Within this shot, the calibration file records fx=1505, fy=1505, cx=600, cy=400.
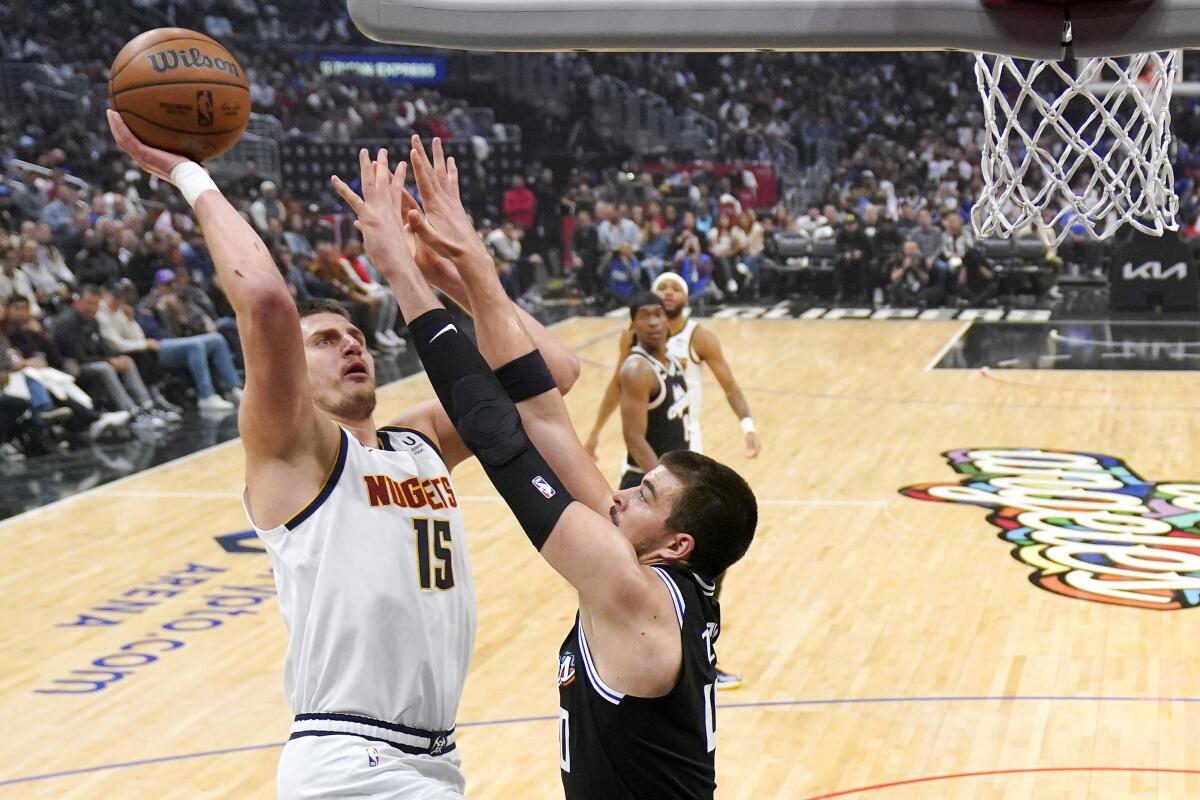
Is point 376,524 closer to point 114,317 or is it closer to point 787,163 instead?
point 114,317

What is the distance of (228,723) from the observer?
6.09m

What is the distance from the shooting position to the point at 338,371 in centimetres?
331

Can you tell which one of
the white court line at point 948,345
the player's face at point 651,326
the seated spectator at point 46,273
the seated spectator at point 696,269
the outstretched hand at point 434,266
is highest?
the outstretched hand at point 434,266

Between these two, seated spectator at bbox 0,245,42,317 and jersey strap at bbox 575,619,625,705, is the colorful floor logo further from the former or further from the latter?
seated spectator at bbox 0,245,42,317

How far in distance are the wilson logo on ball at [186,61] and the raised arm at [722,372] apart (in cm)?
420

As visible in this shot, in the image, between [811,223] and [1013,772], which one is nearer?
[1013,772]

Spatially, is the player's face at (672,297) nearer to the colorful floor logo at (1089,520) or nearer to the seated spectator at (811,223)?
the colorful floor logo at (1089,520)

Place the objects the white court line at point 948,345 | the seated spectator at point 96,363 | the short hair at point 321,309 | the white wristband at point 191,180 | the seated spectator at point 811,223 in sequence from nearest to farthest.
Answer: the white wristband at point 191,180 < the short hair at point 321,309 < the seated spectator at point 96,363 < the white court line at point 948,345 < the seated spectator at point 811,223

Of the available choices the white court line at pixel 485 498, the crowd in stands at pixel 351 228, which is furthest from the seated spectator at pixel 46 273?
the white court line at pixel 485 498

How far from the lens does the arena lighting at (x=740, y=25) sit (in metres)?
3.31

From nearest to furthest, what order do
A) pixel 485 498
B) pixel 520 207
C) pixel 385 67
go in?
pixel 485 498, pixel 520 207, pixel 385 67

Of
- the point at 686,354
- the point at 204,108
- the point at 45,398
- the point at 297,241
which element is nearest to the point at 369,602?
the point at 204,108

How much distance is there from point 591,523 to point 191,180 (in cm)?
105

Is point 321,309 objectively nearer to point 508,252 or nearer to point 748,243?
point 508,252
